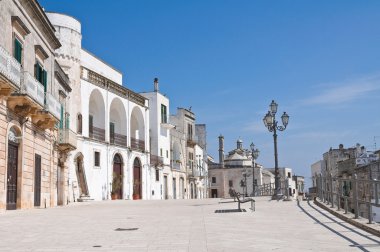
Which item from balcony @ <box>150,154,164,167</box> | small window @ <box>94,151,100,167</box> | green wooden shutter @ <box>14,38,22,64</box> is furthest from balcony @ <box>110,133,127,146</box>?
green wooden shutter @ <box>14,38,22,64</box>

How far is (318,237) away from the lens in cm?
887

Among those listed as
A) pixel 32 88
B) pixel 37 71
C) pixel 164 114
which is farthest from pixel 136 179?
pixel 32 88

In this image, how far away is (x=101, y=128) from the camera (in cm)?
3941

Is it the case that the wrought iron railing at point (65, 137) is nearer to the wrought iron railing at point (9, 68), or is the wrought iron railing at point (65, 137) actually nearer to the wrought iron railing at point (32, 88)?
the wrought iron railing at point (32, 88)

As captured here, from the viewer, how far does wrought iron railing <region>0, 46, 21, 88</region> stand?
15.1m

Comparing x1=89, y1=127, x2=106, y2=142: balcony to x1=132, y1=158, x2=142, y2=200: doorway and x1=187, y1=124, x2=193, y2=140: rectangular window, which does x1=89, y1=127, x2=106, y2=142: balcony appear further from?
x1=187, y1=124, x2=193, y2=140: rectangular window

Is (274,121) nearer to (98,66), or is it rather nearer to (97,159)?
(97,159)

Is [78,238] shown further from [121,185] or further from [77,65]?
[121,185]

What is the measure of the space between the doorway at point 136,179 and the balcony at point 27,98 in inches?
972

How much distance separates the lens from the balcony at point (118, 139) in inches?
1633

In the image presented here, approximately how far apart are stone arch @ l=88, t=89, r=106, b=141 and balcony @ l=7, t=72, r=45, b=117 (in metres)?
19.4

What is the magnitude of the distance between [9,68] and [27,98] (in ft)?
5.99

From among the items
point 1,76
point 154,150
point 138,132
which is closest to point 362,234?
point 1,76

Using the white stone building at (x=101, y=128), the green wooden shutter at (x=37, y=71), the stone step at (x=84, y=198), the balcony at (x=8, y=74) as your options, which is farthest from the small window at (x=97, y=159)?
the balcony at (x=8, y=74)
